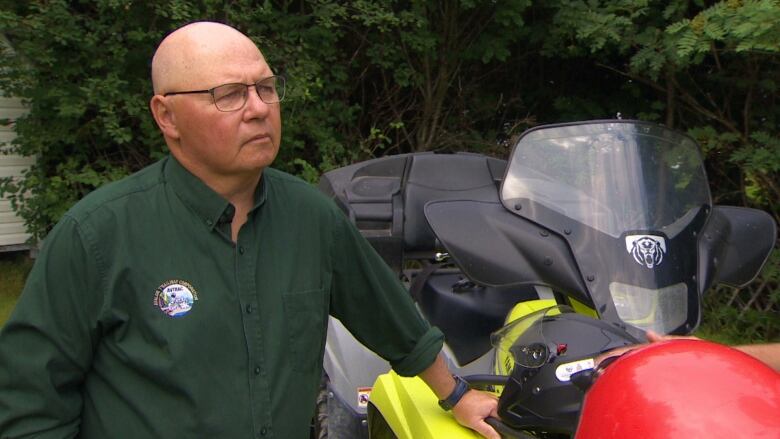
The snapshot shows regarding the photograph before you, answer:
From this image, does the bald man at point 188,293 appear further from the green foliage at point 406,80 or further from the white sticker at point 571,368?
the green foliage at point 406,80

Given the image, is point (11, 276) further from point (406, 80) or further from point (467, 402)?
point (467, 402)

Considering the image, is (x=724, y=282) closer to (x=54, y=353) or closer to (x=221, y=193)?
(x=221, y=193)

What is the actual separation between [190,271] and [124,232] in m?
0.16

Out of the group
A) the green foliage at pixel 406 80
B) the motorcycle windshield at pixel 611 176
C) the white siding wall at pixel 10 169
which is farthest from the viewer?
the white siding wall at pixel 10 169

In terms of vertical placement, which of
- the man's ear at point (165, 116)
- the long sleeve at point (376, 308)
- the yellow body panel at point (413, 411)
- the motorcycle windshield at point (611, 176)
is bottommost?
the yellow body panel at point (413, 411)

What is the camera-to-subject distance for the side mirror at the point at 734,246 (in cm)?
226

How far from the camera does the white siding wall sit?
24.1 feet

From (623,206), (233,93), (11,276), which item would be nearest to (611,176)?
(623,206)

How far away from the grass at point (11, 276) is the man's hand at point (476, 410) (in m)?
5.15

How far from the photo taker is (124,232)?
1.56m

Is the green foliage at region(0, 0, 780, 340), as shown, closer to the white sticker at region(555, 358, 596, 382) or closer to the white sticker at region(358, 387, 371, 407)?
the white sticker at region(358, 387, 371, 407)

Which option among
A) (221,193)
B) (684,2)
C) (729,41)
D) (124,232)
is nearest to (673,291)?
(221,193)

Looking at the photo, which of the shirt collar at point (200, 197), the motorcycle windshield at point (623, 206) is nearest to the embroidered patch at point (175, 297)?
the shirt collar at point (200, 197)

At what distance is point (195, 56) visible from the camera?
162 cm
